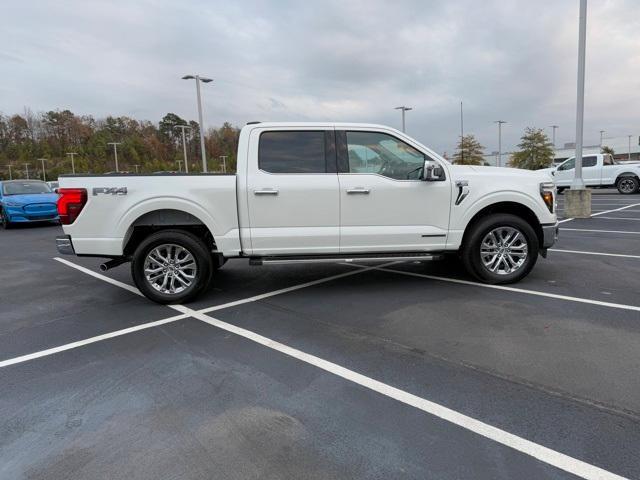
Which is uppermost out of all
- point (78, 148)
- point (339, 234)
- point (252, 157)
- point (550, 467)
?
point (78, 148)

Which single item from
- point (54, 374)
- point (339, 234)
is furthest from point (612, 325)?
point (54, 374)

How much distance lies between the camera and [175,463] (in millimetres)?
2465

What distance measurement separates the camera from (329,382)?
3.34 metres

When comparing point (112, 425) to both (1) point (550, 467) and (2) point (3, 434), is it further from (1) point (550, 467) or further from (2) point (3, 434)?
(1) point (550, 467)

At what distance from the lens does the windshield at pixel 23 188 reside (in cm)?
1526

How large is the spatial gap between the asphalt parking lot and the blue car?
33.6 ft

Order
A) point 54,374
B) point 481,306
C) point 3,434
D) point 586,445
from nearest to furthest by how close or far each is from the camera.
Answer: point 586,445 < point 3,434 < point 54,374 < point 481,306

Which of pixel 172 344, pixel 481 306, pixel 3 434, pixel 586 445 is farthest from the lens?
pixel 481 306

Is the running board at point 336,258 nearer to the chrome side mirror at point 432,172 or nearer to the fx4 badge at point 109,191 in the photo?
the chrome side mirror at point 432,172

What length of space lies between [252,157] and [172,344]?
2406mm

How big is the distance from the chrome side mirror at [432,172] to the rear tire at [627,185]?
19.5 meters

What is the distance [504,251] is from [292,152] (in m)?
3.04

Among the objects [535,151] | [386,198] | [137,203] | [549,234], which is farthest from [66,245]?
[535,151]

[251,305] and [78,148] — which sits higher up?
[78,148]
